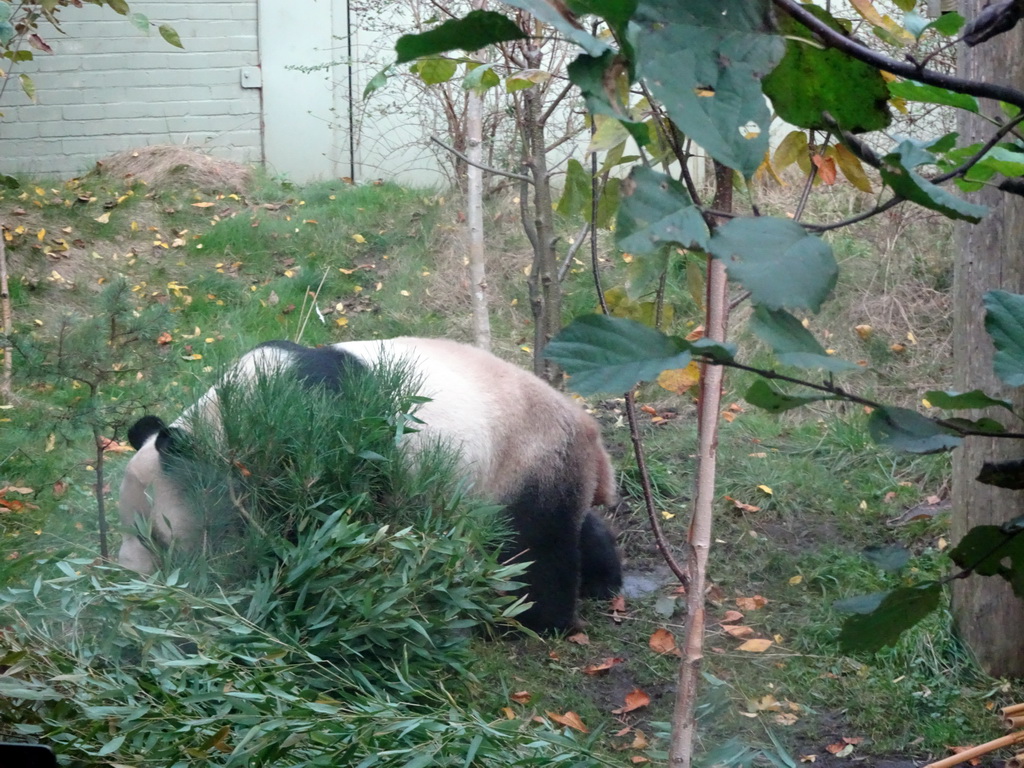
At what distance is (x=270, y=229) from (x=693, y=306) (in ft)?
9.75

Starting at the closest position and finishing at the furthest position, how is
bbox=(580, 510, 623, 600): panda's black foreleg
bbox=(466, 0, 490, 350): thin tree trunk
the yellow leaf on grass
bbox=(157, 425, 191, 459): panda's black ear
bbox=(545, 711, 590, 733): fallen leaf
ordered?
the yellow leaf on grass < bbox=(157, 425, 191, 459): panda's black ear < bbox=(545, 711, 590, 733): fallen leaf < bbox=(580, 510, 623, 600): panda's black foreleg < bbox=(466, 0, 490, 350): thin tree trunk

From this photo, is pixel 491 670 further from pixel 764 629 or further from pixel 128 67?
pixel 128 67

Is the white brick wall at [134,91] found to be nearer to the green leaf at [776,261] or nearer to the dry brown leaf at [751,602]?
the dry brown leaf at [751,602]

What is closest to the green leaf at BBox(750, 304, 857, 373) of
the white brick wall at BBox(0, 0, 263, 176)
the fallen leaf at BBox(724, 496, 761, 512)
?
the fallen leaf at BBox(724, 496, 761, 512)

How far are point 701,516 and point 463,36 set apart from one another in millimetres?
1275

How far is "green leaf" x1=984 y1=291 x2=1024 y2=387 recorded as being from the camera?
0.80 meters

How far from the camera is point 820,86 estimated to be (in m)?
0.77

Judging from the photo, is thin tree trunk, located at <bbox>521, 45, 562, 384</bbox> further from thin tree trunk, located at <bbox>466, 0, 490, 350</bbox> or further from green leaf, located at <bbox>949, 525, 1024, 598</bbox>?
green leaf, located at <bbox>949, 525, 1024, 598</bbox>

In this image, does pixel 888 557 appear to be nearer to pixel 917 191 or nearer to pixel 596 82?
pixel 917 191

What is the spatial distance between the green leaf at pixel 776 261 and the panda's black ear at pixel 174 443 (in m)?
2.15

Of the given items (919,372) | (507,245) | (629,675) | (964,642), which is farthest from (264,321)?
(964,642)

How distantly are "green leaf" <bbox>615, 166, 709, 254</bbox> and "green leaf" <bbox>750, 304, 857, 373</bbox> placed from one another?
0.22ft

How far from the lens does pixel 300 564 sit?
235 centimetres

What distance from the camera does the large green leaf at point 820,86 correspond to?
762mm
